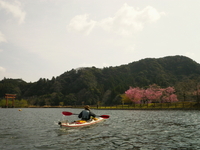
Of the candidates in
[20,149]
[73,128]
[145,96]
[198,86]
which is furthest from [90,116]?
[145,96]

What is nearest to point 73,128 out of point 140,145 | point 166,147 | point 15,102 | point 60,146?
point 60,146

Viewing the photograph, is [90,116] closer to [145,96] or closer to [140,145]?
[140,145]

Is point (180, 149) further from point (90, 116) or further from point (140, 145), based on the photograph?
point (90, 116)

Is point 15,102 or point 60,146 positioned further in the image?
point 15,102

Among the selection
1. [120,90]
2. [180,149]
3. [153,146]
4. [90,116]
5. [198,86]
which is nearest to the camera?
[180,149]

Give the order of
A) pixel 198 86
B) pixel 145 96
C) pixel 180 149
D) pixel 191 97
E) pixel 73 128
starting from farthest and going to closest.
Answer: pixel 145 96
pixel 191 97
pixel 198 86
pixel 73 128
pixel 180 149

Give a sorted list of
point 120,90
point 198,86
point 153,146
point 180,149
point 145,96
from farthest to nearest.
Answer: point 120,90 < point 145,96 < point 198,86 < point 153,146 < point 180,149

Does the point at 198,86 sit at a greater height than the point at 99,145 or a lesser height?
greater

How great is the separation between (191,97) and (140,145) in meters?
91.0

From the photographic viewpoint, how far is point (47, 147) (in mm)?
14367

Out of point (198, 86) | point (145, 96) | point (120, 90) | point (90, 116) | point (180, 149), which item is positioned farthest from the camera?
point (120, 90)

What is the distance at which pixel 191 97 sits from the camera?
9531 centimetres

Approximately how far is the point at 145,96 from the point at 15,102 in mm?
148438

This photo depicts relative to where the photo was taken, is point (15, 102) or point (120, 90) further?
point (15, 102)
